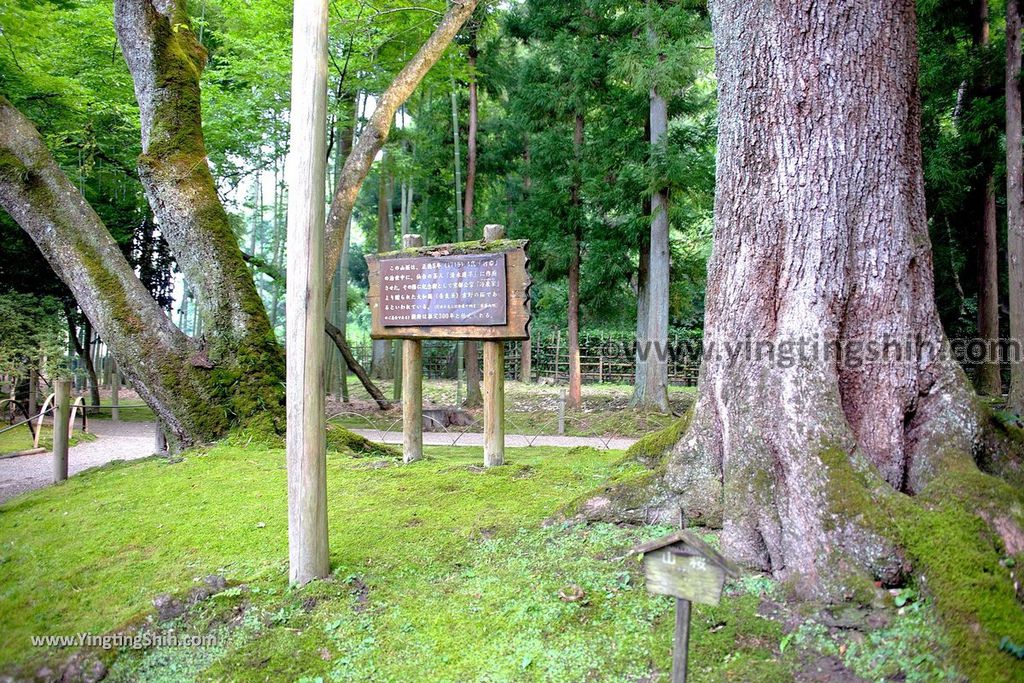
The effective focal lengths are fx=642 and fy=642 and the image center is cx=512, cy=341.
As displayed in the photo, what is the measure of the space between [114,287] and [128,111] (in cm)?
744

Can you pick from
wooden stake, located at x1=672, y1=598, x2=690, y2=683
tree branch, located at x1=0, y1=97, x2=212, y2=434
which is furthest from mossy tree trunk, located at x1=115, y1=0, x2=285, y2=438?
wooden stake, located at x1=672, y1=598, x2=690, y2=683

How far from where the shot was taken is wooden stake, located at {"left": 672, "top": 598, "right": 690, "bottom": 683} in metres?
2.18

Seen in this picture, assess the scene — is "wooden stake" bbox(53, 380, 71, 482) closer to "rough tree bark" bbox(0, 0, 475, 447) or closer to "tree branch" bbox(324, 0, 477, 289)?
"rough tree bark" bbox(0, 0, 475, 447)

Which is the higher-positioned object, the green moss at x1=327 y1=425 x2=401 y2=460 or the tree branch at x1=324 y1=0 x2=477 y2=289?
the tree branch at x1=324 y1=0 x2=477 y2=289

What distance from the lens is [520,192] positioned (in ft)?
56.0

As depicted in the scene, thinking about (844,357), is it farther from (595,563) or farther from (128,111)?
(128,111)

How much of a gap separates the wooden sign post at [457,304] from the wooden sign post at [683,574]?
3322 mm

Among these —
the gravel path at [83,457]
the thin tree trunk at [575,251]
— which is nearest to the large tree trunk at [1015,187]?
the thin tree trunk at [575,251]

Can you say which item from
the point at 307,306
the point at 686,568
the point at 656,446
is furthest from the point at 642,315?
the point at 686,568

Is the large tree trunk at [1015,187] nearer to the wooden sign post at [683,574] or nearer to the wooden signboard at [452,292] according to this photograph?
the wooden signboard at [452,292]

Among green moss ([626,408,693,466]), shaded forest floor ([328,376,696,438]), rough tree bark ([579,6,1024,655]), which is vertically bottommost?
shaded forest floor ([328,376,696,438])

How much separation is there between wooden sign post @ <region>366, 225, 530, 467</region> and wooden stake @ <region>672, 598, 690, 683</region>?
135 inches

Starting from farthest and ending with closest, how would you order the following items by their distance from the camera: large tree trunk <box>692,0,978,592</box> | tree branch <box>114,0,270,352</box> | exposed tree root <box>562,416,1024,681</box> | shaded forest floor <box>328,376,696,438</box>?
shaded forest floor <box>328,376,696,438</box>, tree branch <box>114,0,270,352</box>, large tree trunk <box>692,0,978,592</box>, exposed tree root <box>562,416,1024,681</box>

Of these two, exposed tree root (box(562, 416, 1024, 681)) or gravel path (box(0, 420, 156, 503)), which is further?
gravel path (box(0, 420, 156, 503))
